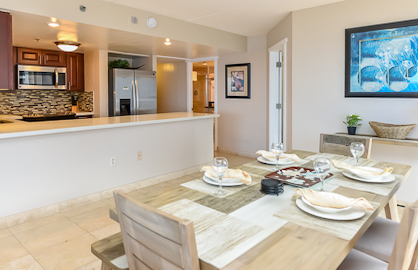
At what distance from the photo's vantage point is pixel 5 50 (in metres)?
3.13

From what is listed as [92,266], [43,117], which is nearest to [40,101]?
[43,117]

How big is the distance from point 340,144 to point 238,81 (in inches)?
139

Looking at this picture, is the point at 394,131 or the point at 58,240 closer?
the point at 58,240

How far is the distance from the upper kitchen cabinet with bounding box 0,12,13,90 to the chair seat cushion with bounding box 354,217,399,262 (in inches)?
138

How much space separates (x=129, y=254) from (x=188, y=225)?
18.2 inches

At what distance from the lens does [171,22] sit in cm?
441

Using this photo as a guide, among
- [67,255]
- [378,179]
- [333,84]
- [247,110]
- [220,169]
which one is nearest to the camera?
[220,169]

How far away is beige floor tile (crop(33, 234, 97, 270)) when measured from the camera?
7.14 ft

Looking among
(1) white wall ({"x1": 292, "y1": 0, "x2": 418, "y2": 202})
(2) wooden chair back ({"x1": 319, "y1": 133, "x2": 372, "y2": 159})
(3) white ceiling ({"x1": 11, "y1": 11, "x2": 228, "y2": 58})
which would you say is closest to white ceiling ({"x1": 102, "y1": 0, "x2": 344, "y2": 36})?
(1) white wall ({"x1": 292, "y1": 0, "x2": 418, "y2": 202})

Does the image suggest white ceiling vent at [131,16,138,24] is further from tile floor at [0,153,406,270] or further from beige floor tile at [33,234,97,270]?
beige floor tile at [33,234,97,270]

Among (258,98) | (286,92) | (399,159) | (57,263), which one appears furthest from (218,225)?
(258,98)

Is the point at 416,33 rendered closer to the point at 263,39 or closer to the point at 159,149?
the point at 263,39

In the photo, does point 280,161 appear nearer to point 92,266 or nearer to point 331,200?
point 331,200

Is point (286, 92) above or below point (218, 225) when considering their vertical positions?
above
